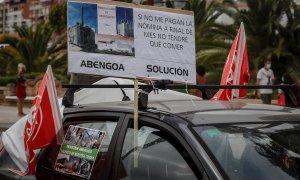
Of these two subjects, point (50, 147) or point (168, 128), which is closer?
point (168, 128)

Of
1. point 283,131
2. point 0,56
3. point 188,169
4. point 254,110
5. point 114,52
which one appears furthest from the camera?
point 0,56

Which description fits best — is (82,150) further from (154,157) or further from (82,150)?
(154,157)

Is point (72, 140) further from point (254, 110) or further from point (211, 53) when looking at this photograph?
point (211, 53)

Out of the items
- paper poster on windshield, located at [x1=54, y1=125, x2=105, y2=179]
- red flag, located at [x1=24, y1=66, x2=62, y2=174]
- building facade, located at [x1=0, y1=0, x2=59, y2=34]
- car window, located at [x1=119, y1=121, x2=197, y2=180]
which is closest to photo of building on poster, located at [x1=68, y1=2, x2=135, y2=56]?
red flag, located at [x1=24, y1=66, x2=62, y2=174]

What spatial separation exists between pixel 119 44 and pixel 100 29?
0.17m

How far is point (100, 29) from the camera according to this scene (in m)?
4.09

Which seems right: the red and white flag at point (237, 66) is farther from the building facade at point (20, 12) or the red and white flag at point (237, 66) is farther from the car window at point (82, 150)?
the building facade at point (20, 12)

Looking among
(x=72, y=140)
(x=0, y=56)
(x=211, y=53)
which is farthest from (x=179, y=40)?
A: (x=0, y=56)

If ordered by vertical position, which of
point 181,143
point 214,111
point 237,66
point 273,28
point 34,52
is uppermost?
point 273,28

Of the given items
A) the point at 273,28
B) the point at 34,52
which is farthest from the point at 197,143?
the point at 34,52

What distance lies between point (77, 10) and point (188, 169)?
4.96 ft

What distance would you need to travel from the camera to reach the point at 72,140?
404cm

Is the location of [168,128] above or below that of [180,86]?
below

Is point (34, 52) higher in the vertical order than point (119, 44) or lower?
higher
